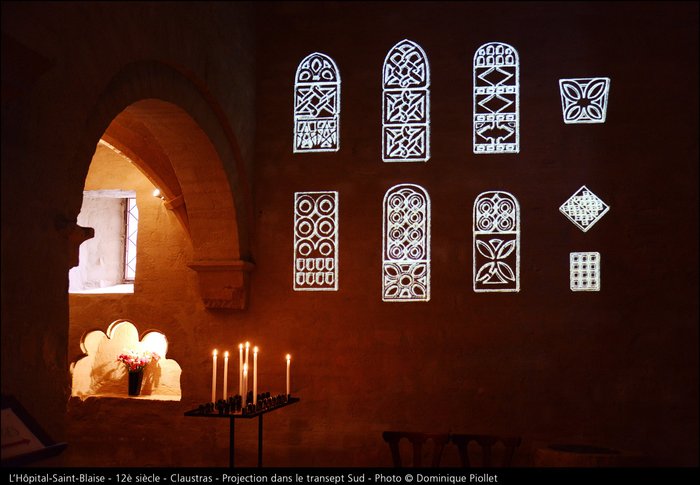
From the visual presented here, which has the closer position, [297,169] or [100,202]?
[297,169]

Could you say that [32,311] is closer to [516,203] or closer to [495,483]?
[495,483]

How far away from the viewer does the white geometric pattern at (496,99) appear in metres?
7.41

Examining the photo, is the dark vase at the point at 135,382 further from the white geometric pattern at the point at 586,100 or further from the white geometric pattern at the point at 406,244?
the white geometric pattern at the point at 586,100

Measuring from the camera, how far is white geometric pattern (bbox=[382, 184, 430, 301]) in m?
7.39

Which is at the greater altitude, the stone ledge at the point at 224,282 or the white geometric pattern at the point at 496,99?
the white geometric pattern at the point at 496,99

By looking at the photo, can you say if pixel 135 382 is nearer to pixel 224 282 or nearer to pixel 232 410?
pixel 224 282

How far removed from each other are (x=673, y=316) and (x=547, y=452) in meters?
1.88

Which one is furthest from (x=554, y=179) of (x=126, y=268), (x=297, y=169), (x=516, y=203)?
(x=126, y=268)

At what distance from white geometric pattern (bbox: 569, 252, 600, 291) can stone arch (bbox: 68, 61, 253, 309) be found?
9.81 ft

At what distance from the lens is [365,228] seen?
24.7 ft

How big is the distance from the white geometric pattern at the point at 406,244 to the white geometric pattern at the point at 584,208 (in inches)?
50.9

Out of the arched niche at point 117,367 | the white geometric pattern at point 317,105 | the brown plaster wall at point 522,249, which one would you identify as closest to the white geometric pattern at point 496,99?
the brown plaster wall at point 522,249

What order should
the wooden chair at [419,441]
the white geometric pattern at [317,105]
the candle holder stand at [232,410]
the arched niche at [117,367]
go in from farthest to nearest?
1. the arched niche at [117,367]
2. the white geometric pattern at [317,105]
3. the wooden chair at [419,441]
4. the candle holder stand at [232,410]

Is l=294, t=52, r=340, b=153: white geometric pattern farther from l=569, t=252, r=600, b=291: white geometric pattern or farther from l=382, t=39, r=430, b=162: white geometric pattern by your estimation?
l=569, t=252, r=600, b=291: white geometric pattern
